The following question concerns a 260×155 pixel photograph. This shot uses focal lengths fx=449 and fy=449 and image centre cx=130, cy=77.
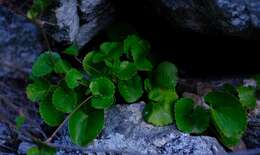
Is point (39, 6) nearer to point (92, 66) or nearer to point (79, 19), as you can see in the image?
point (79, 19)

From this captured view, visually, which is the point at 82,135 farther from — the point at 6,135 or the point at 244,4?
the point at 244,4

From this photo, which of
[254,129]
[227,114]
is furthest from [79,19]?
[254,129]

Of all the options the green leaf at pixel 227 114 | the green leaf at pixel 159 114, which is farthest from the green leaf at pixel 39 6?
the green leaf at pixel 227 114

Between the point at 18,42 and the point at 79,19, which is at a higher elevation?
the point at 79,19

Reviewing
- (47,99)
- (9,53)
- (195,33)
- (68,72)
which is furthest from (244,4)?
(9,53)

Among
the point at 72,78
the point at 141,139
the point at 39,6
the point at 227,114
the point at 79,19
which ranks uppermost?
the point at 39,6

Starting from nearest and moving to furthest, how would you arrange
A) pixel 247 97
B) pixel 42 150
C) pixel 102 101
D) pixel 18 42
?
pixel 42 150 → pixel 102 101 → pixel 247 97 → pixel 18 42
